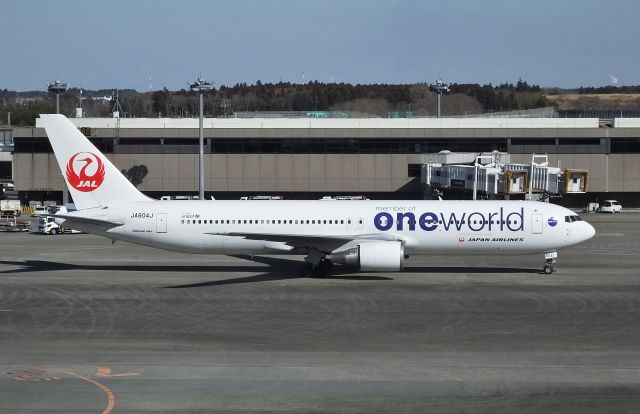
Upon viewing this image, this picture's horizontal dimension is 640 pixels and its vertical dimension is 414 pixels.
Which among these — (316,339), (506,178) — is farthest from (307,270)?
(506,178)

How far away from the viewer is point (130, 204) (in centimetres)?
4228

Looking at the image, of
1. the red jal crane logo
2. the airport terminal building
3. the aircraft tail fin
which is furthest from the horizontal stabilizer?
the airport terminal building

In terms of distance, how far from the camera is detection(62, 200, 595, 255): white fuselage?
134ft

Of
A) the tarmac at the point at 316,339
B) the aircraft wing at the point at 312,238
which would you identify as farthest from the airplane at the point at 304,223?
the tarmac at the point at 316,339

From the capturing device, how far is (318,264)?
133 ft

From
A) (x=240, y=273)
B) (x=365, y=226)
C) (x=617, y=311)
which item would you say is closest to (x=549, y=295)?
(x=617, y=311)

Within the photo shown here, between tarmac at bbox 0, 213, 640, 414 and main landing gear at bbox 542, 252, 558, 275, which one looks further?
main landing gear at bbox 542, 252, 558, 275

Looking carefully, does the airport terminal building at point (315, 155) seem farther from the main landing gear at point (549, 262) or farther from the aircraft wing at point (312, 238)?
the aircraft wing at point (312, 238)

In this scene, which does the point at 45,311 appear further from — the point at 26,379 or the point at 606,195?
the point at 606,195

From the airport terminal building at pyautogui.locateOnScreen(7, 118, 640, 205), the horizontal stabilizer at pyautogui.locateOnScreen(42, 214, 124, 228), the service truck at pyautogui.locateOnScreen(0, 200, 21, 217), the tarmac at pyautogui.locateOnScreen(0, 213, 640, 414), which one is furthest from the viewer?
the airport terminal building at pyautogui.locateOnScreen(7, 118, 640, 205)

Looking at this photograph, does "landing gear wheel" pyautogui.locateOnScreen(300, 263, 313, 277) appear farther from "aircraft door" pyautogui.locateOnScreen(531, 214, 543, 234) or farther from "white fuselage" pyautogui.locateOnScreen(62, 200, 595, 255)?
"aircraft door" pyautogui.locateOnScreen(531, 214, 543, 234)

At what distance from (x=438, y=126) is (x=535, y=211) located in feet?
175

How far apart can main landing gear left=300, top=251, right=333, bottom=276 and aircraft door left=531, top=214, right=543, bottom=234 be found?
33.1 feet

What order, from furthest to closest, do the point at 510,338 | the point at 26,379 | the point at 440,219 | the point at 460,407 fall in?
the point at 440,219
the point at 510,338
the point at 26,379
the point at 460,407
